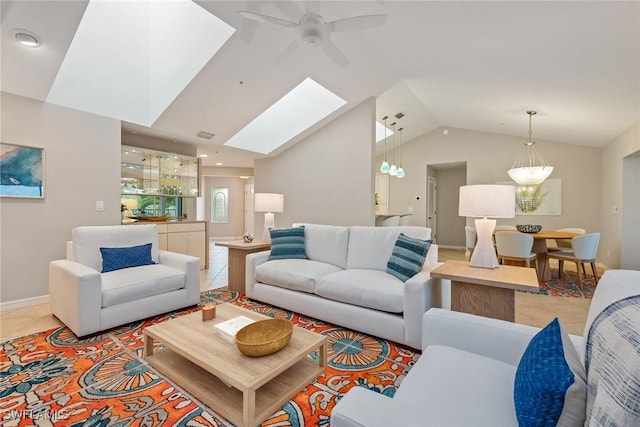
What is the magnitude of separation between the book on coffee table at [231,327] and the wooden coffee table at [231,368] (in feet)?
0.11

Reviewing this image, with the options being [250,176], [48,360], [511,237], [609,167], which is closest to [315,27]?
[48,360]

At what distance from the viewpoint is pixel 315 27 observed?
2.32 m

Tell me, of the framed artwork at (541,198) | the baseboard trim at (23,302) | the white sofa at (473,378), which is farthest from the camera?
the framed artwork at (541,198)

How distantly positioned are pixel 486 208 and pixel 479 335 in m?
1.18

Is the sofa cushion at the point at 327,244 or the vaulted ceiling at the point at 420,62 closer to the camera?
the vaulted ceiling at the point at 420,62

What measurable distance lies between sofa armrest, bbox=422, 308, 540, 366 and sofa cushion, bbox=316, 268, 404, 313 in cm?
78

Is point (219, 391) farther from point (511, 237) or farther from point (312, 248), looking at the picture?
point (511, 237)

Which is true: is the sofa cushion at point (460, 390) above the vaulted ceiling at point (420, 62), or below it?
below

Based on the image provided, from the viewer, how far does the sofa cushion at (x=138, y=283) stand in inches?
103

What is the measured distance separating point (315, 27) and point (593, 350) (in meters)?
2.50

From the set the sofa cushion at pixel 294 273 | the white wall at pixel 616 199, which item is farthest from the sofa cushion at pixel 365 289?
the white wall at pixel 616 199

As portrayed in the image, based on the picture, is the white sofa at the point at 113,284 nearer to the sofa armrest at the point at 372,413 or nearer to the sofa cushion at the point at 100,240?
the sofa cushion at the point at 100,240

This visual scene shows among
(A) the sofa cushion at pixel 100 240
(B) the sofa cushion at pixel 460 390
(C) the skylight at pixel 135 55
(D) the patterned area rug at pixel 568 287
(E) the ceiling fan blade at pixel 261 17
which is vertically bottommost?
(D) the patterned area rug at pixel 568 287

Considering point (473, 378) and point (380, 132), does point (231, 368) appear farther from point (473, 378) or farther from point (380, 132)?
point (380, 132)
